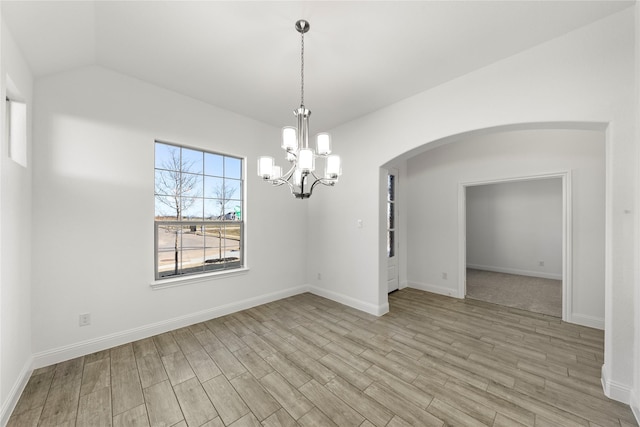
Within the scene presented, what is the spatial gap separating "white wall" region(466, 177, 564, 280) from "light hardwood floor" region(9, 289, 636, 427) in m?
3.57

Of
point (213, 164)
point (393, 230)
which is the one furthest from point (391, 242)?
point (213, 164)

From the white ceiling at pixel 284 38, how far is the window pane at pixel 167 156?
2.46ft

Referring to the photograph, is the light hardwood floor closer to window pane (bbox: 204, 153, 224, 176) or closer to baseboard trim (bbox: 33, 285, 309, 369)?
baseboard trim (bbox: 33, 285, 309, 369)

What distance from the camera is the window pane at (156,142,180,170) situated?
3.02 metres

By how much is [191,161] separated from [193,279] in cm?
161

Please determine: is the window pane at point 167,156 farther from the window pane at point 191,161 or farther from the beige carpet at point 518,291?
the beige carpet at point 518,291

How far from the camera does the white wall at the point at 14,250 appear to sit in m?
1.65

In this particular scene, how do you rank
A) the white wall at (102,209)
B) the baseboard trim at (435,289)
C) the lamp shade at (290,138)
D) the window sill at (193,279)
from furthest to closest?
1. the baseboard trim at (435,289)
2. the window sill at (193,279)
3. the white wall at (102,209)
4. the lamp shade at (290,138)

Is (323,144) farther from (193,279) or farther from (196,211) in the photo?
(193,279)

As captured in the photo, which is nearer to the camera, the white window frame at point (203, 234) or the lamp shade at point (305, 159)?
the lamp shade at point (305, 159)

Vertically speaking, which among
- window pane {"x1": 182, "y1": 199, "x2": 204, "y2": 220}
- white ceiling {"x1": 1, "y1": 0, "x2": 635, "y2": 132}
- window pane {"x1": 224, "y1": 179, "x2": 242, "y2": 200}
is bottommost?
window pane {"x1": 182, "y1": 199, "x2": 204, "y2": 220}

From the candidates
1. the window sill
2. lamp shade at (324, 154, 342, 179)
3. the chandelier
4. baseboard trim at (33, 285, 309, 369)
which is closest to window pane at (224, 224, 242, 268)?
the window sill

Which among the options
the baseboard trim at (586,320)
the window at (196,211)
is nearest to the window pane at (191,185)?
the window at (196,211)

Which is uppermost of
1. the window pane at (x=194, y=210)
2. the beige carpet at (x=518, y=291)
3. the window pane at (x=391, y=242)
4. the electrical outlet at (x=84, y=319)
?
the window pane at (x=194, y=210)
